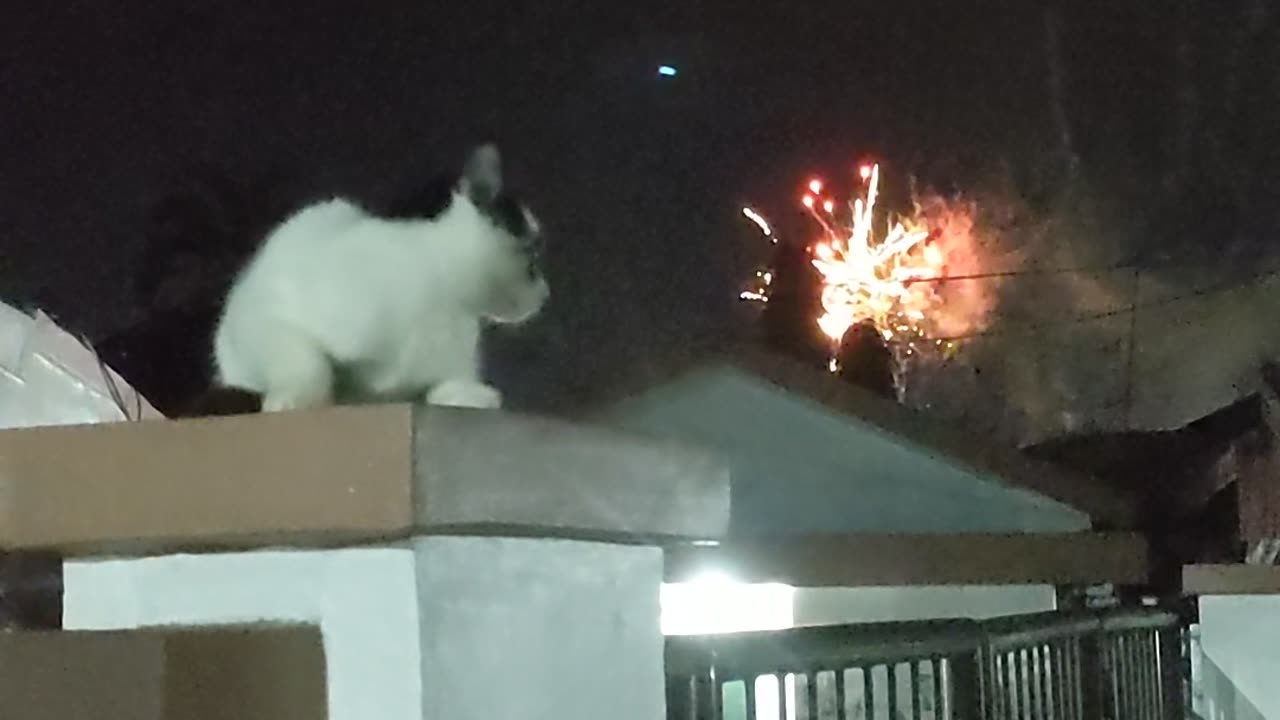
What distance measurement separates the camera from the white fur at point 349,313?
5.29 ft

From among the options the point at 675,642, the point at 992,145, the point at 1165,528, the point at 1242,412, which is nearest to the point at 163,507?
the point at 675,642

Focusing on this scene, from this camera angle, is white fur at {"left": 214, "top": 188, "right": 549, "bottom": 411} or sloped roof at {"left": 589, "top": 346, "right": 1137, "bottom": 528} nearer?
white fur at {"left": 214, "top": 188, "right": 549, "bottom": 411}

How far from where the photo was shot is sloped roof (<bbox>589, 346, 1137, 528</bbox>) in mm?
4223

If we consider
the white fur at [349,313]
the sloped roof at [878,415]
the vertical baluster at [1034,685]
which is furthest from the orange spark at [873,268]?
the white fur at [349,313]

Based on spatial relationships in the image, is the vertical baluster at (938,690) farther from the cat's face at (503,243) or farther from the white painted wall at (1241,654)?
the white painted wall at (1241,654)

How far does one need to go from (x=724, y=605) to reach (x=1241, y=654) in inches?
55.7

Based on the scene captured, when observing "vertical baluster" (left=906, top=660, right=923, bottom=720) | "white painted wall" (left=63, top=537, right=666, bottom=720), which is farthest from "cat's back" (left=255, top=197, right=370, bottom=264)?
"vertical baluster" (left=906, top=660, right=923, bottom=720)

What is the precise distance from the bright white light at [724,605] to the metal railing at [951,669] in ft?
1.74

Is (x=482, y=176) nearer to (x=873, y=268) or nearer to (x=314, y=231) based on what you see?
(x=314, y=231)

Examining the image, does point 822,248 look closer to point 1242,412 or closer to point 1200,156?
point 1200,156

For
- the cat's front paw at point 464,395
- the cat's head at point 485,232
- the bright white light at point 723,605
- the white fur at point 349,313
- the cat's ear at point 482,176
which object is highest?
the cat's ear at point 482,176

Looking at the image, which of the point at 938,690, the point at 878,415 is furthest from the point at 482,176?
the point at 878,415

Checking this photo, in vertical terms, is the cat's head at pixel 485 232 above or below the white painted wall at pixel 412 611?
above

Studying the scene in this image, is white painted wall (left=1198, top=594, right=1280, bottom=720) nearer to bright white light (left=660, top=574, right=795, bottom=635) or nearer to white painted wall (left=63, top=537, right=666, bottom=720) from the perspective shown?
bright white light (left=660, top=574, right=795, bottom=635)
